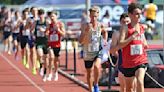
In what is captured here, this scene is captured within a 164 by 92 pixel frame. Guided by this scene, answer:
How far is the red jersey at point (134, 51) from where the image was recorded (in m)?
11.7

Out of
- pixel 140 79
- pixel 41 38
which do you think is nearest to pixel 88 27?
pixel 140 79

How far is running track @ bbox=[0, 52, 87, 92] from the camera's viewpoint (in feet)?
59.0

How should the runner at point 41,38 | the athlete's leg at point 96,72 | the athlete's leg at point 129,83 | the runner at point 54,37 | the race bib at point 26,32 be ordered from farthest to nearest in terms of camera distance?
the race bib at point 26,32 → the runner at point 41,38 → the runner at point 54,37 → the athlete's leg at point 96,72 → the athlete's leg at point 129,83

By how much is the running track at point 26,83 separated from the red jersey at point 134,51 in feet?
19.9

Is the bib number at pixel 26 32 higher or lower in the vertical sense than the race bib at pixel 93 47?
lower

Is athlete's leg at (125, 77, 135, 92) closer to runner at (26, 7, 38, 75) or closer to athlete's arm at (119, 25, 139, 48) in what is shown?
athlete's arm at (119, 25, 139, 48)

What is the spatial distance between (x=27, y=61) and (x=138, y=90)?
43.9ft

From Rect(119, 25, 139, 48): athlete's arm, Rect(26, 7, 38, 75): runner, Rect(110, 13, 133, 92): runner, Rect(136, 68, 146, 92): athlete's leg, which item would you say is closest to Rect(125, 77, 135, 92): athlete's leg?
Rect(110, 13, 133, 92): runner

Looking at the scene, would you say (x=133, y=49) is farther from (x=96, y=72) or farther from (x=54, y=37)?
(x=54, y=37)

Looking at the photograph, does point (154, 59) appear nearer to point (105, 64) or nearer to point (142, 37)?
point (105, 64)

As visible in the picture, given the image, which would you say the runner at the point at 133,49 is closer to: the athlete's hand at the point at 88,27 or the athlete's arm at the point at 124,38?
the athlete's arm at the point at 124,38

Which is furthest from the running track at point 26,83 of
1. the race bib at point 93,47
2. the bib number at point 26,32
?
the race bib at point 93,47

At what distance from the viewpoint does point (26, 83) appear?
64.5 ft

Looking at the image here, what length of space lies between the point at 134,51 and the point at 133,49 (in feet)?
0.14
